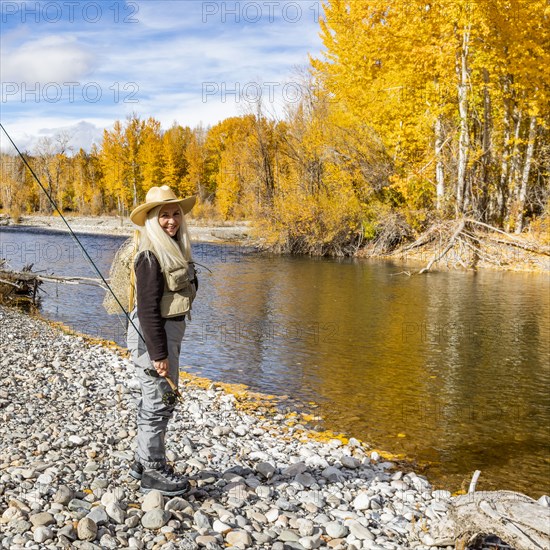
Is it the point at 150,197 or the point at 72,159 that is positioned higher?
the point at 72,159

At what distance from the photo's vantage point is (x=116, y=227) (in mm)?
47031

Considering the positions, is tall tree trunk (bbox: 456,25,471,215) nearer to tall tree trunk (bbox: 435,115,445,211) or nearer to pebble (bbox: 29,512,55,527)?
→ tall tree trunk (bbox: 435,115,445,211)

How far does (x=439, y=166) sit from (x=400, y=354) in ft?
50.0

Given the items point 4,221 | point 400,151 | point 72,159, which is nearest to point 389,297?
point 400,151

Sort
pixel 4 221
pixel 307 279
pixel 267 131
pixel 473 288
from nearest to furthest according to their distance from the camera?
pixel 473 288 < pixel 307 279 < pixel 267 131 < pixel 4 221

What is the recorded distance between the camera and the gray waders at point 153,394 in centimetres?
416

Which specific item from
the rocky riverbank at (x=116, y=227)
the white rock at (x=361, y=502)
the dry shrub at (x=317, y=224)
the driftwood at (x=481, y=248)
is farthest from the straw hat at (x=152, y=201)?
the rocky riverbank at (x=116, y=227)

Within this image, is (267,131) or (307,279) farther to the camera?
(267,131)

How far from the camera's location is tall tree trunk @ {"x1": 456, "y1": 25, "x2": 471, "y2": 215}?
20719 millimetres

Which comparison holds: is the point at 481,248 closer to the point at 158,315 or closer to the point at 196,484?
the point at 196,484

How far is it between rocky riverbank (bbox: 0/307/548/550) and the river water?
2.65ft

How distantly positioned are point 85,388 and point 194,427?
5.90 ft

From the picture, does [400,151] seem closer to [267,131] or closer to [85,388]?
[267,131]

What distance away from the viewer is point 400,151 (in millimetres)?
25406
